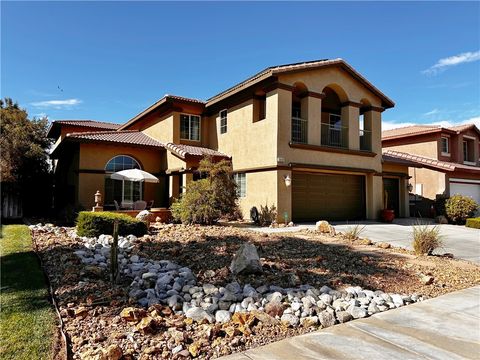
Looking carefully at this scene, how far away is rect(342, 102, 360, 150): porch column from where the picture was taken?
60.5ft

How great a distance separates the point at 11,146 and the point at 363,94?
20.1 metres

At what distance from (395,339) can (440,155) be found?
2574 centimetres

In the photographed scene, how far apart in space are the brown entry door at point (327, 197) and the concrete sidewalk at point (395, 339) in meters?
11.6

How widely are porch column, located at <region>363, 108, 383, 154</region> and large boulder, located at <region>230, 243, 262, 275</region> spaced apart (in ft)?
50.2

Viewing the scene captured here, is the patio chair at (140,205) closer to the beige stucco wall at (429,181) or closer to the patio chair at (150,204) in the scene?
the patio chair at (150,204)

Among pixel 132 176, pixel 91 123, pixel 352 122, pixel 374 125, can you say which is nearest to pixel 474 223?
pixel 374 125

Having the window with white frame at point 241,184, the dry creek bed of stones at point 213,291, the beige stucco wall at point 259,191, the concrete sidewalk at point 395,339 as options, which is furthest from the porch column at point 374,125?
the concrete sidewalk at point 395,339

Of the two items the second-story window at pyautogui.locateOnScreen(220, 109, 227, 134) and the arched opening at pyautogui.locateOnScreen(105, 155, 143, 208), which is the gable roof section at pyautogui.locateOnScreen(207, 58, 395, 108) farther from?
the arched opening at pyautogui.locateOnScreen(105, 155, 143, 208)

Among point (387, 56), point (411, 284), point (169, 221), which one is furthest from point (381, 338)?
point (387, 56)

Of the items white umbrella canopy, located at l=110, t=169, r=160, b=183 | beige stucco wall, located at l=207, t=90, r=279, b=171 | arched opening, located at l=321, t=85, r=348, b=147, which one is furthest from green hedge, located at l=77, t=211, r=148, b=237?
arched opening, located at l=321, t=85, r=348, b=147

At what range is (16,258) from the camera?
25.1 ft

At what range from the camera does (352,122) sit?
1850 cm

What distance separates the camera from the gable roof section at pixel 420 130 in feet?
84.0

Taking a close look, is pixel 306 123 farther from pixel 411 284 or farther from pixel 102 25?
pixel 411 284
